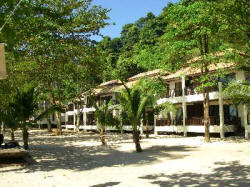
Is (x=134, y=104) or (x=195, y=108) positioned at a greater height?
(x=195, y=108)

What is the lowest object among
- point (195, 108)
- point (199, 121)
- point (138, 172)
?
point (138, 172)

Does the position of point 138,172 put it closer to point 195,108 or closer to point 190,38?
point 190,38

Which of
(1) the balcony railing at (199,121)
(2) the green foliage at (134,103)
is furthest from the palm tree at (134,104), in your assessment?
(1) the balcony railing at (199,121)

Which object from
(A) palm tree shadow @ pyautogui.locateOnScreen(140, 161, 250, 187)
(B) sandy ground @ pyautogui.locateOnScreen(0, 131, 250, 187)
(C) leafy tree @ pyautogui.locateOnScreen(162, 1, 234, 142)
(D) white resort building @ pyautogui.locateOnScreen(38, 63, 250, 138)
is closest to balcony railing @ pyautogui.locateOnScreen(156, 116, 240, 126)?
(D) white resort building @ pyautogui.locateOnScreen(38, 63, 250, 138)

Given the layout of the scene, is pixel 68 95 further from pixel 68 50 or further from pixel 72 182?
pixel 72 182

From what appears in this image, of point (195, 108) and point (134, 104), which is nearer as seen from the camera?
point (134, 104)

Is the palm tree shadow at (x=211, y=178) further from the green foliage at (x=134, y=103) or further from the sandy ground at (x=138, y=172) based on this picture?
the green foliage at (x=134, y=103)

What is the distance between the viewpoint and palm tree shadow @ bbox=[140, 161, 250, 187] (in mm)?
9409

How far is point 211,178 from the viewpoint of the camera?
10.1 meters

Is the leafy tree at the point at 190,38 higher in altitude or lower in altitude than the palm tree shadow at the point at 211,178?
higher

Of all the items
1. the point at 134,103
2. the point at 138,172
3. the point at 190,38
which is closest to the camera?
the point at 138,172

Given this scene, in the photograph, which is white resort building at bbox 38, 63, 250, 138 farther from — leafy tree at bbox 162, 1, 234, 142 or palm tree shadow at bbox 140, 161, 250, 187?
palm tree shadow at bbox 140, 161, 250, 187

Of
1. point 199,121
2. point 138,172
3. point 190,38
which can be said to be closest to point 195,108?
point 199,121

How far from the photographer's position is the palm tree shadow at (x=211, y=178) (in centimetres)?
941
